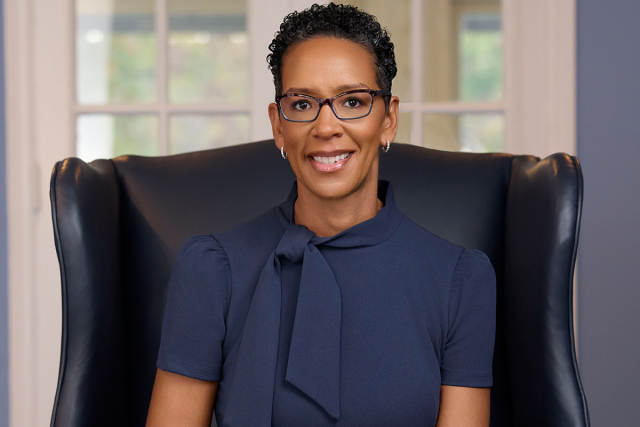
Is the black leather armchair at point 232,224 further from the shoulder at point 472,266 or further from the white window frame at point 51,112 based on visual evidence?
the white window frame at point 51,112

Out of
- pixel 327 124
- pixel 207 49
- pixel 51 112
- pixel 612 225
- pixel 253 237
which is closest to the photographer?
pixel 327 124

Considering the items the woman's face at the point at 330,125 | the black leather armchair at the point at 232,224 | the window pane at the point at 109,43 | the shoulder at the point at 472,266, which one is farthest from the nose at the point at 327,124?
the window pane at the point at 109,43

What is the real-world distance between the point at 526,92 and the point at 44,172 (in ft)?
5.46

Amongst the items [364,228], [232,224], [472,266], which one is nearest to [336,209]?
[364,228]

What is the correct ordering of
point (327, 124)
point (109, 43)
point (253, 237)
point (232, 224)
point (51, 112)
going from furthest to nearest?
1. point (109, 43)
2. point (51, 112)
3. point (232, 224)
4. point (253, 237)
5. point (327, 124)

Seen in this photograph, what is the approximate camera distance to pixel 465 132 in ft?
7.30

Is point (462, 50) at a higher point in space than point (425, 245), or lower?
higher

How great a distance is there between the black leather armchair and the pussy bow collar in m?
0.34

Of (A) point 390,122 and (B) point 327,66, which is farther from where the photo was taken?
(A) point 390,122

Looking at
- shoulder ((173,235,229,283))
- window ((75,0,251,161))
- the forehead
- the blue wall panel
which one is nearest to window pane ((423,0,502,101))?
the blue wall panel

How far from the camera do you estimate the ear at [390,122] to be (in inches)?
44.1

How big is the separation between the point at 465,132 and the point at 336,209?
4.17 feet

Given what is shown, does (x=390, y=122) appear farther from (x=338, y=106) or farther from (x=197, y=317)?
(x=197, y=317)

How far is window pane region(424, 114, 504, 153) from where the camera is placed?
2213 mm
